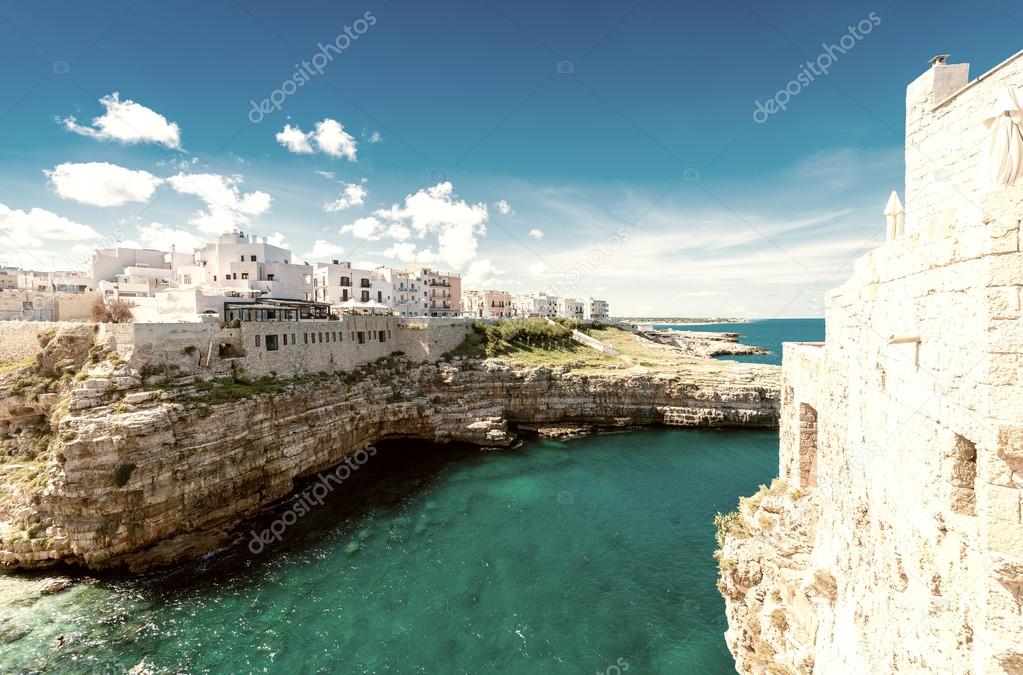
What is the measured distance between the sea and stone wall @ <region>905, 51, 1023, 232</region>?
665 inches

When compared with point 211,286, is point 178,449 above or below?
below

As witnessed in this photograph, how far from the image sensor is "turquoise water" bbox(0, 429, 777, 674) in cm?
1627

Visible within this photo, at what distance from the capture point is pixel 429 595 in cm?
1967

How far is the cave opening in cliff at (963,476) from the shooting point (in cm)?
436

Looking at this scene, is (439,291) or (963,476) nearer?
(963,476)

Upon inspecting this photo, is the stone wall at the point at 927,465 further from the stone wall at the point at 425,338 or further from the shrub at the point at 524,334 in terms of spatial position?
the shrub at the point at 524,334

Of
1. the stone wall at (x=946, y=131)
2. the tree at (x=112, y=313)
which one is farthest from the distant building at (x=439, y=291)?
the stone wall at (x=946, y=131)

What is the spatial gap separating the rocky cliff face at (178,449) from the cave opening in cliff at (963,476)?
29965 millimetres

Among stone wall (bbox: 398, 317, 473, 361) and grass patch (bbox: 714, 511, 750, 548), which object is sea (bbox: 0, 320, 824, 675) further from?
stone wall (bbox: 398, 317, 473, 361)

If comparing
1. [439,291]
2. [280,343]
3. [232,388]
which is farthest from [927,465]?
[439,291]

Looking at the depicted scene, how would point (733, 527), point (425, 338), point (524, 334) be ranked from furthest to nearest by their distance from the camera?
point (524, 334) < point (425, 338) < point (733, 527)

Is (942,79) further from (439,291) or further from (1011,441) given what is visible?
(439,291)

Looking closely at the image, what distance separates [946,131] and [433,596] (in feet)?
76.6

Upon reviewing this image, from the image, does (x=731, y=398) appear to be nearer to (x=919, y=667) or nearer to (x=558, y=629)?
(x=558, y=629)
